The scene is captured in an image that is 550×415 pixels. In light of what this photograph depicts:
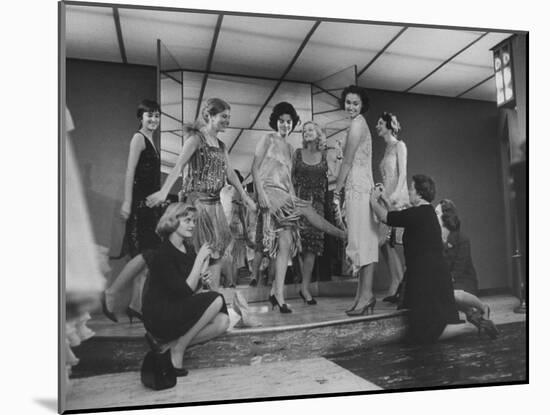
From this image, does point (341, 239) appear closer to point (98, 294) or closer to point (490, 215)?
point (490, 215)

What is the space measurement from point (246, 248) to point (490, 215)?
203 cm

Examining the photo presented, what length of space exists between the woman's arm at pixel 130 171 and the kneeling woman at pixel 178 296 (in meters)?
0.25

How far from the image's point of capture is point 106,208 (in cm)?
461

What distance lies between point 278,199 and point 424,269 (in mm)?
1282

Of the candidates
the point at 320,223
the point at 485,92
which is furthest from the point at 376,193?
the point at 485,92

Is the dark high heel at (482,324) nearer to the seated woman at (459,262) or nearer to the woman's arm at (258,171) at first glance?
the seated woman at (459,262)

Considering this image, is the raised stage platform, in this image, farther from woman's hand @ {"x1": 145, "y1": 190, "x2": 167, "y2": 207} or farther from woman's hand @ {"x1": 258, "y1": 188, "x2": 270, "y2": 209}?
woman's hand @ {"x1": 145, "y1": 190, "x2": 167, "y2": 207}

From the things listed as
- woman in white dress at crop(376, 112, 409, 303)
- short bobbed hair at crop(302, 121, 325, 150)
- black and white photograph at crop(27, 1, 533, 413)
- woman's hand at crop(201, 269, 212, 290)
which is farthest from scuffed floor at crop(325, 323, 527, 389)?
short bobbed hair at crop(302, 121, 325, 150)

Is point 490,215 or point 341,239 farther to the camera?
point 490,215

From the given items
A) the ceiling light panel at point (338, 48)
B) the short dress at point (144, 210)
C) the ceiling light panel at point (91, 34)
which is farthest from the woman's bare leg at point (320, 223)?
the ceiling light panel at point (91, 34)

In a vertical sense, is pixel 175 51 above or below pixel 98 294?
above

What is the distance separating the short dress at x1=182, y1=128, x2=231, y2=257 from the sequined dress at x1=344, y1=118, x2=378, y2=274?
0.97 m

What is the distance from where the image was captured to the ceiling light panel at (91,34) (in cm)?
457

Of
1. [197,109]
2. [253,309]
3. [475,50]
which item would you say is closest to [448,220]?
[475,50]
